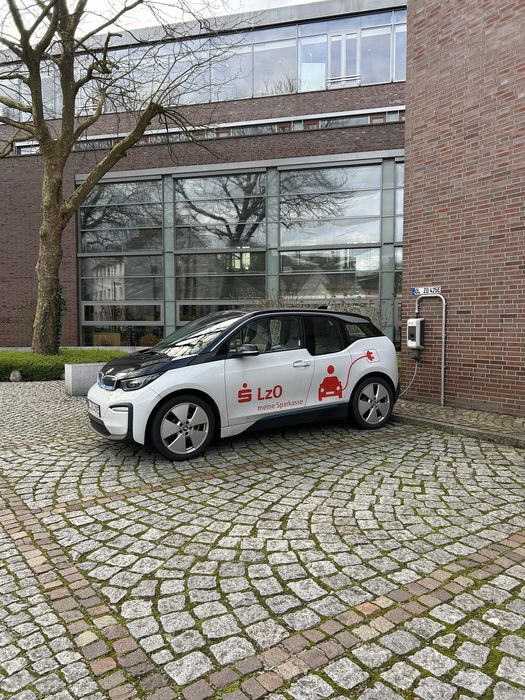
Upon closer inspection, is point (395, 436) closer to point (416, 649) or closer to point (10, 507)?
point (416, 649)

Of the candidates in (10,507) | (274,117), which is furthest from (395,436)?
(274,117)

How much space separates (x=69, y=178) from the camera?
2119cm

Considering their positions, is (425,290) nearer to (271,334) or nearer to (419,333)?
(419,333)

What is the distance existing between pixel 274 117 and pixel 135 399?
2053 centimetres

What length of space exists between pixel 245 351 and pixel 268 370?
40cm

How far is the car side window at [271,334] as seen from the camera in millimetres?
5300

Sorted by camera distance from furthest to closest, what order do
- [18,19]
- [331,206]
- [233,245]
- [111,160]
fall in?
1. [233,245]
2. [331,206]
3. [111,160]
4. [18,19]

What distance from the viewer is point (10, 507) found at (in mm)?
3773

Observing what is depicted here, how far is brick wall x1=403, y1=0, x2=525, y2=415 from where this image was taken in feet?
21.7

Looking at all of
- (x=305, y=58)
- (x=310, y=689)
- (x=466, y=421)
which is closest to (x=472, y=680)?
(x=310, y=689)

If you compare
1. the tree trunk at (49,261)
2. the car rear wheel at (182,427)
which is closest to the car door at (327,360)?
the car rear wheel at (182,427)

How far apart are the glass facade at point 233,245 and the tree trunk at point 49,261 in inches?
284

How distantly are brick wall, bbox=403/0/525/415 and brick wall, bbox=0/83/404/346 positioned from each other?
12.7 metres

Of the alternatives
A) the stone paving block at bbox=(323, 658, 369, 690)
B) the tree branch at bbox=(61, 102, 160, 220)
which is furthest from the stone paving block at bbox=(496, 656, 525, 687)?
the tree branch at bbox=(61, 102, 160, 220)
